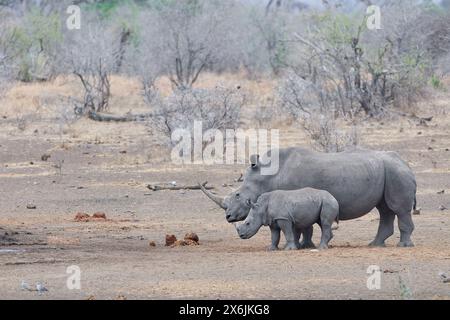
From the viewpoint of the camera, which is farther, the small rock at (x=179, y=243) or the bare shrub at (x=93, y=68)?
the bare shrub at (x=93, y=68)

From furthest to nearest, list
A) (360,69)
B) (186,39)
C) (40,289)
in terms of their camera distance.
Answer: (186,39)
(360,69)
(40,289)

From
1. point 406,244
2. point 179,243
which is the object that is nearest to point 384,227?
point 406,244

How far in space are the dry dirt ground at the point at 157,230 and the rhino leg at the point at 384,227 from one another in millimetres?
169

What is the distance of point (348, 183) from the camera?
11766 millimetres

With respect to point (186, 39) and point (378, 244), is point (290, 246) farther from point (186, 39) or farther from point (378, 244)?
point (186, 39)

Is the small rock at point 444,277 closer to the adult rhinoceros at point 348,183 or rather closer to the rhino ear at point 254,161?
the adult rhinoceros at point 348,183

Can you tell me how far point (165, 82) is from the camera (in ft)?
122

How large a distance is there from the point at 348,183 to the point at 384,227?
0.66 m

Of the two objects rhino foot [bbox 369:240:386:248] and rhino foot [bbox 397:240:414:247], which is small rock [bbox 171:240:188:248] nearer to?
rhino foot [bbox 369:240:386:248]

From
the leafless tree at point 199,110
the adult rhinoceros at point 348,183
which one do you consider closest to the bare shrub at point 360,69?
the leafless tree at point 199,110

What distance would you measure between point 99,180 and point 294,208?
298 inches

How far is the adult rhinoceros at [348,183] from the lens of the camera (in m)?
11.8

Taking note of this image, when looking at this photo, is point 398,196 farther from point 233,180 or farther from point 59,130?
point 59,130

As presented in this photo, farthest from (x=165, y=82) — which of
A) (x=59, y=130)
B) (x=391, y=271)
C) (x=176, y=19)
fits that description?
(x=391, y=271)
